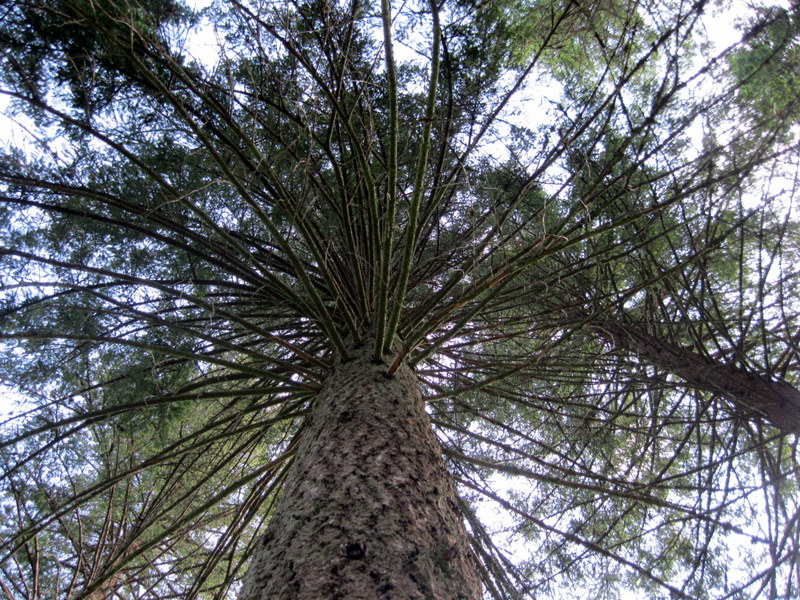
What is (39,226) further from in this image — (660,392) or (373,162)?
(660,392)

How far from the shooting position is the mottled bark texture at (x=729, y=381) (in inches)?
113

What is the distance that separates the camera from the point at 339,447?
172cm

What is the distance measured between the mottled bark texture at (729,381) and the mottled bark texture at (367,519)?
144 centimetres

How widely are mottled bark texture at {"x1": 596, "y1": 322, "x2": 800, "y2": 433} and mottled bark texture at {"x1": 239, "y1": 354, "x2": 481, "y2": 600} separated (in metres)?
1.44

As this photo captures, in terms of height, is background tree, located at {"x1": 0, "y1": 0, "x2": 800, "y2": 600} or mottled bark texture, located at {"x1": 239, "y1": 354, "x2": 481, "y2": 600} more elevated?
background tree, located at {"x1": 0, "y1": 0, "x2": 800, "y2": 600}

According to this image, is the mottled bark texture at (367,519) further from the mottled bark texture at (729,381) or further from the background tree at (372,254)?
the mottled bark texture at (729,381)

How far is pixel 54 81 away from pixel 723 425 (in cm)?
488

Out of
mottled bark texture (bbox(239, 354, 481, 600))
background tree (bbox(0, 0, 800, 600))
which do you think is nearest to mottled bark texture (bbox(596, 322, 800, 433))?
background tree (bbox(0, 0, 800, 600))

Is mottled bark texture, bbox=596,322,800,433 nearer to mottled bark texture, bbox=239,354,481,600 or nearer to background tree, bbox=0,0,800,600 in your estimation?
background tree, bbox=0,0,800,600

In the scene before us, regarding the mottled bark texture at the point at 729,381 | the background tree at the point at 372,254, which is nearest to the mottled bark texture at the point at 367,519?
the background tree at the point at 372,254

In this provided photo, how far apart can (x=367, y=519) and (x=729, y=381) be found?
2.62 meters

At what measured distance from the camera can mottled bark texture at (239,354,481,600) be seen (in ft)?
3.94

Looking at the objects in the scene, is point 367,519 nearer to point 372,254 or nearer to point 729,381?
point 372,254

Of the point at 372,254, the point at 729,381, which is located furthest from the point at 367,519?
the point at 729,381
